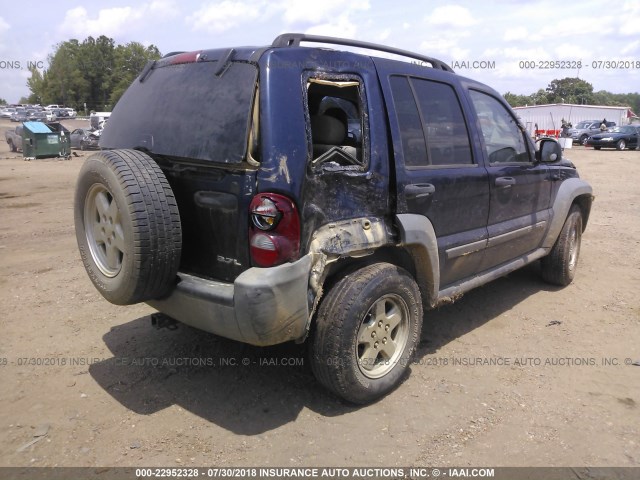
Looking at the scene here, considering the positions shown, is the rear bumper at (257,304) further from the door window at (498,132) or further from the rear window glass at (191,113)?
the door window at (498,132)

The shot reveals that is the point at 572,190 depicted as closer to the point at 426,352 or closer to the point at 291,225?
the point at 426,352

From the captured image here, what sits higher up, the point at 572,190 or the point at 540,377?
the point at 572,190

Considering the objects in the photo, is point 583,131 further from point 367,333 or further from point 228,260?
point 228,260

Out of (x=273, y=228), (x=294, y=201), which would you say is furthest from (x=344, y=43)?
(x=273, y=228)

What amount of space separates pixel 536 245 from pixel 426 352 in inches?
68.1

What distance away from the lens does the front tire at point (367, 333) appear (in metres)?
3.00

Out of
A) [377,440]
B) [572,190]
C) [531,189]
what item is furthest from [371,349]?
[572,190]

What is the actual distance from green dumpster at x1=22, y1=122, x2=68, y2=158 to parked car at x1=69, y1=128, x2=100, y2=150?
180 inches

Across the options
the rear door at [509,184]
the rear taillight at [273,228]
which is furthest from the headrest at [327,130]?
the rear door at [509,184]

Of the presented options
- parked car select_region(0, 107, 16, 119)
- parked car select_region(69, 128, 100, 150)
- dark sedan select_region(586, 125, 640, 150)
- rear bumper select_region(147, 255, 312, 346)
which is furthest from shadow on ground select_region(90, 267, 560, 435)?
parked car select_region(0, 107, 16, 119)

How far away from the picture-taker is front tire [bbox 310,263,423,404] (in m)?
3.00

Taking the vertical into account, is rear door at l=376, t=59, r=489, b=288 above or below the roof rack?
below

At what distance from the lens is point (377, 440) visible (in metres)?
2.95

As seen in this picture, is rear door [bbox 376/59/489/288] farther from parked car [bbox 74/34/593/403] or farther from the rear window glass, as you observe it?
the rear window glass
